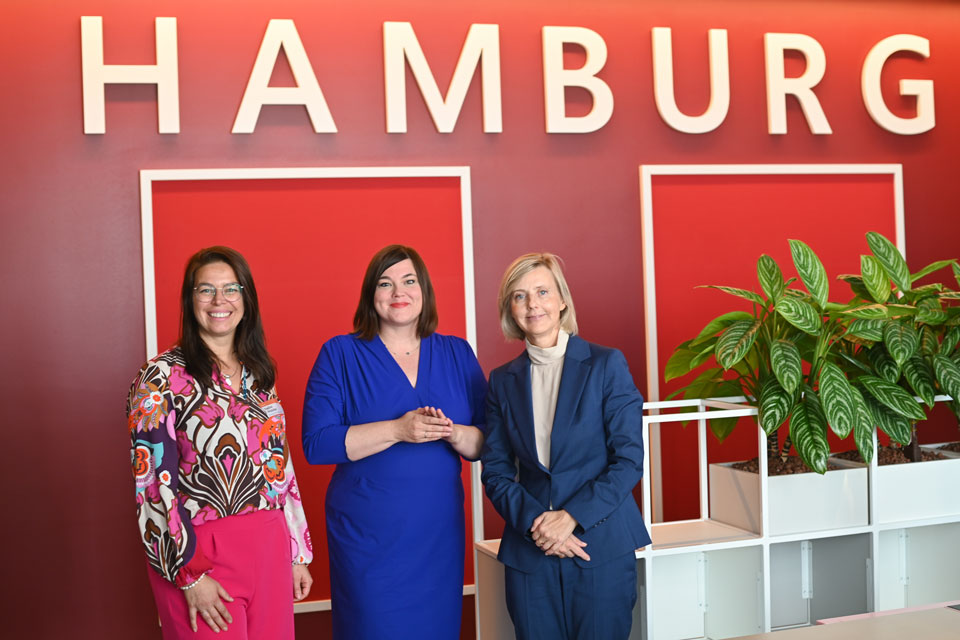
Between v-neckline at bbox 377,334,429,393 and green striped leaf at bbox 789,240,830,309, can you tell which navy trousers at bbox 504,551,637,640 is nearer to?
v-neckline at bbox 377,334,429,393

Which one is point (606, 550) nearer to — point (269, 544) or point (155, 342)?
point (269, 544)

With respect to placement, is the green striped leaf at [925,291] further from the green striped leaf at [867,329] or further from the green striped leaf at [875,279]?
the green striped leaf at [867,329]

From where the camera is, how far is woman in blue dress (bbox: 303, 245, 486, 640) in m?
2.57

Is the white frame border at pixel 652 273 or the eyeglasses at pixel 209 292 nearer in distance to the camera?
the eyeglasses at pixel 209 292

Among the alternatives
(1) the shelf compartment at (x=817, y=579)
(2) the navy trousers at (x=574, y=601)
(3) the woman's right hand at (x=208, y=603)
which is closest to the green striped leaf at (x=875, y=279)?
(1) the shelf compartment at (x=817, y=579)

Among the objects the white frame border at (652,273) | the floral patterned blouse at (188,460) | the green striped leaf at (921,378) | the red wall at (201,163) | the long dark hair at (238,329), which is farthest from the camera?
the white frame border at (652,273)

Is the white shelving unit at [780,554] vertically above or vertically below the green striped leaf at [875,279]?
below

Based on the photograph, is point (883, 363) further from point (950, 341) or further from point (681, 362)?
point (681, 362)

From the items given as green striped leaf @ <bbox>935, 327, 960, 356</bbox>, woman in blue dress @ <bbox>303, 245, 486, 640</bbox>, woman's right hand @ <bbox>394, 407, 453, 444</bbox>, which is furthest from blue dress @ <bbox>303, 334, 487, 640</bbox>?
green striped leaf @ <bbox>935, 327, 960, 356</bbox>

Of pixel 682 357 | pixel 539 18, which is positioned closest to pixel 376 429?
pixel 682 357

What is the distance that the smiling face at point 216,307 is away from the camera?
2395 millimetres

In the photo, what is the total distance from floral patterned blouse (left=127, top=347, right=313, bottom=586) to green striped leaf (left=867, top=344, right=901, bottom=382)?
2.11 metres

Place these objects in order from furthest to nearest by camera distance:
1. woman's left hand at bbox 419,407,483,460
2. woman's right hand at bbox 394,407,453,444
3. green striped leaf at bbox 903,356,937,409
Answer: green striped leaf at bbox 903,356,937,409 < woman's left hand at bbox 419,407,483,460 < woman's right hand at bbox 394,407,453,444

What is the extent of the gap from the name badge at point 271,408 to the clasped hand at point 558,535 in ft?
2.43
